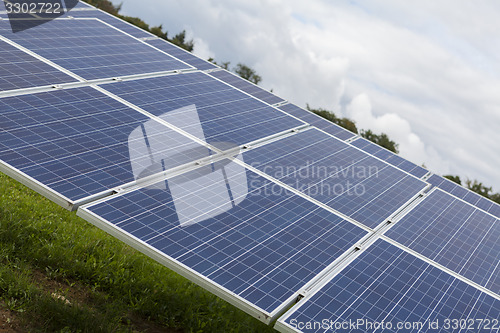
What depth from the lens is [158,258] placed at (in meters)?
7.23

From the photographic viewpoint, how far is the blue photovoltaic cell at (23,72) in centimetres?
1054

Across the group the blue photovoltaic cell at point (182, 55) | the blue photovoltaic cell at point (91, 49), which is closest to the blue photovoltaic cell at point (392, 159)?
the blue photovoltaic cell at point (182, 55)

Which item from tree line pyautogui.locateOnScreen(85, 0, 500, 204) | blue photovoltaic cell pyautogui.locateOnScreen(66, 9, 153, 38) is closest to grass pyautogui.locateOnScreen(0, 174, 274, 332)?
blue photovoltaic cell pyautogui.locateOnScreen(66, 9, 153, 38)

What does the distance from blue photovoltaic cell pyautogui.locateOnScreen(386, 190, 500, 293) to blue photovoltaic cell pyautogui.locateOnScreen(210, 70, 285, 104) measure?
544 centimetres

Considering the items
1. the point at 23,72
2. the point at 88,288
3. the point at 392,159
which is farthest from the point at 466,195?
the point at 23,72

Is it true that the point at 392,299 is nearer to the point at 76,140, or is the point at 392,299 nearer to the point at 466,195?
the point at 76,140

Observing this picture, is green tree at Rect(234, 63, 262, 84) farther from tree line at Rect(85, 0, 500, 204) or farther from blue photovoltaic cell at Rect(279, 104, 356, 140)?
blue photovoltaic cell at Rect(279, 104, 356, 140)

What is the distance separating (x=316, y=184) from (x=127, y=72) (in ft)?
18.9

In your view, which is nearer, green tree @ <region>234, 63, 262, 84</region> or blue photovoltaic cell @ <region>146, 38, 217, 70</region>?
blue photovoltaic cell @ <region>146, 38, 217, 70</region>

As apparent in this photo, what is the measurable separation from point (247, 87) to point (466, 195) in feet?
22.4

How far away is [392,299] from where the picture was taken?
26.0 ft

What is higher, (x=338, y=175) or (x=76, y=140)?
(x=76, y=140)

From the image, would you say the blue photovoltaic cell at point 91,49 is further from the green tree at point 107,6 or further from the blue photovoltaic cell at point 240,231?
the green tree at point 107,6

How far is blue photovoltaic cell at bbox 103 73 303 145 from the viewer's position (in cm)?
1160
